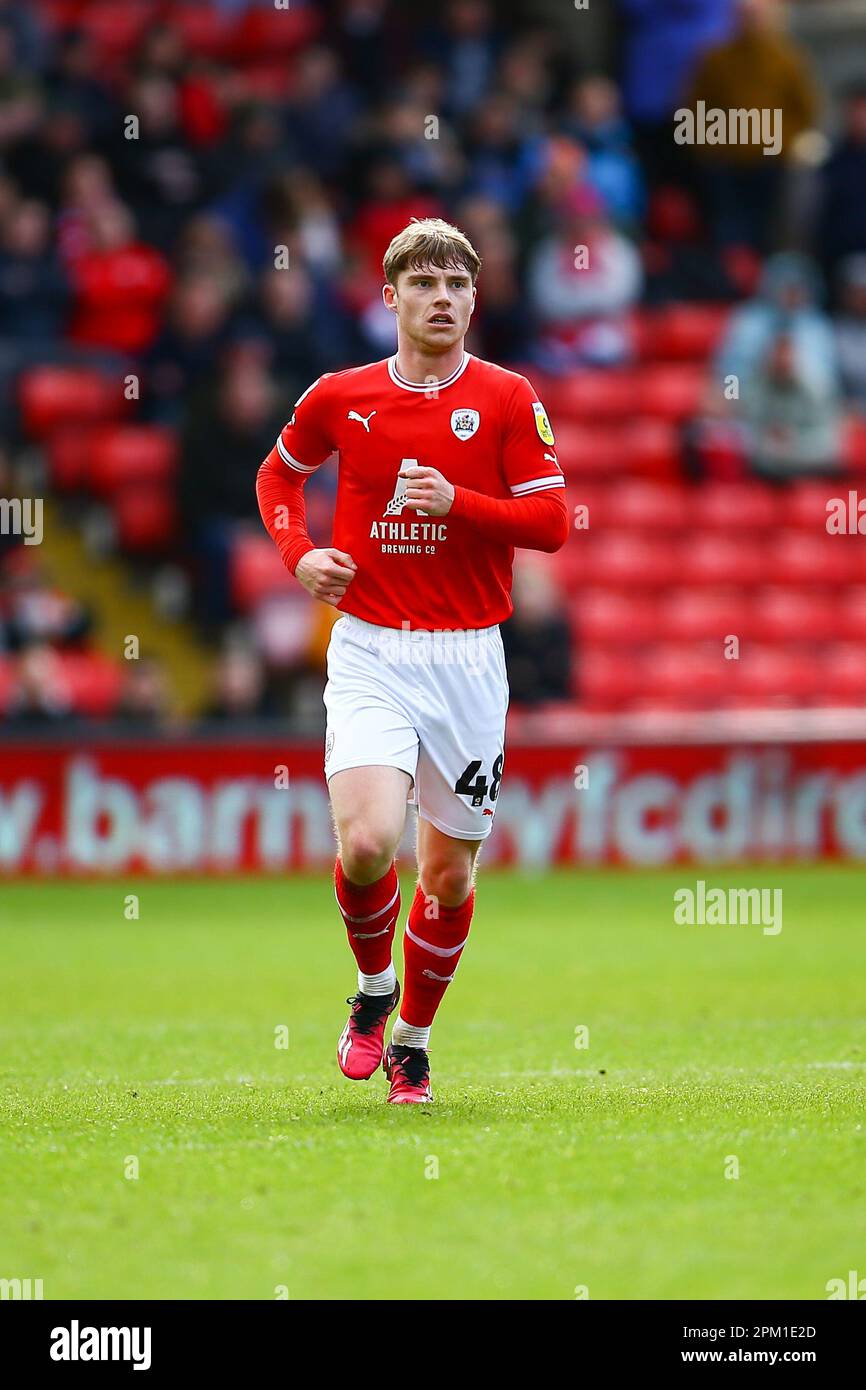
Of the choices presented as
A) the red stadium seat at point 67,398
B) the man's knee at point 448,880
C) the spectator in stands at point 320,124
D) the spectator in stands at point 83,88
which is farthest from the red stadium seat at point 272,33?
the man's knee at point 448,880

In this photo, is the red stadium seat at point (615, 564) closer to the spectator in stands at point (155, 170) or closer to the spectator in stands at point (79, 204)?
the spectator in stands at point (155, 170)

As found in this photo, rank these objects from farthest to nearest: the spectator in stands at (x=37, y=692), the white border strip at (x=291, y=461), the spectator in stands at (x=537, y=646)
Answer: the spectator in stands at (x=537, y=646)
the spectator in stands at (x=37, y=692)
the white border strip at (x=291, y=461)

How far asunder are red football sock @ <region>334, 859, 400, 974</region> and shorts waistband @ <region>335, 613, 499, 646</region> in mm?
685

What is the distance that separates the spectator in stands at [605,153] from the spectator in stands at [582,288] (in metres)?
0.21

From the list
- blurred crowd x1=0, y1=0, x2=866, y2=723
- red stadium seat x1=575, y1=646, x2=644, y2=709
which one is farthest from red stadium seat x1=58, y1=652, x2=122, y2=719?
red stadium seat x1=575, y1=646, x2=644, y2=709

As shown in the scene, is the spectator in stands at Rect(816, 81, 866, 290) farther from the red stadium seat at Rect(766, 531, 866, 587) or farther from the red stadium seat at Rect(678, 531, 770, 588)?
the red stadium seat at Rect(678, 531, 770, 588)

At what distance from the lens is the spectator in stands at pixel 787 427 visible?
19.0m

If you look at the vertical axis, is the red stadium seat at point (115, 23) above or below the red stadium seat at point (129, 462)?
above

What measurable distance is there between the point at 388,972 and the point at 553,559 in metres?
11.9

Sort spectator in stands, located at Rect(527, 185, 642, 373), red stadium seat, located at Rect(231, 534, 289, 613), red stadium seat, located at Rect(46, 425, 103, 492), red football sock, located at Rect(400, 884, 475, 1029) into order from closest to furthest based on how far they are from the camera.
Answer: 1. red football sock, located at Rect(400, 884, 475, 1029)
2. red stadium seat, located at Rect(231, 534, 289, 613)
3. red stadium seat, located at Rect(46, 425, 103, 492)
4. spectator in stands, located at Rect(527, 185, 642, 373)

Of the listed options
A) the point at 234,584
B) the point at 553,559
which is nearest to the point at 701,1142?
the point at 234,584

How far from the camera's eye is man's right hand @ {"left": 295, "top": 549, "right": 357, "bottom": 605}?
6.56 m

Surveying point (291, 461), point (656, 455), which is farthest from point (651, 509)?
point (291, 461)
